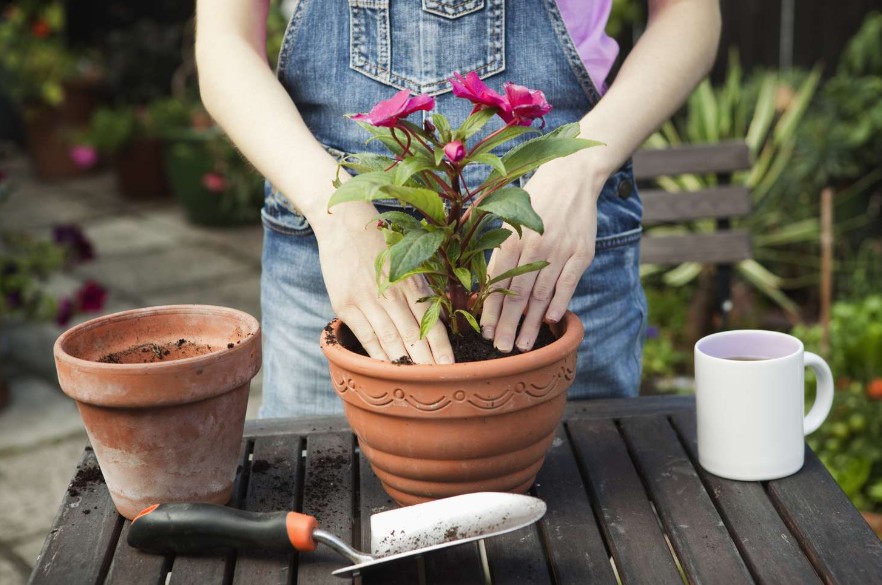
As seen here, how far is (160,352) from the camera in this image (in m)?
1.23

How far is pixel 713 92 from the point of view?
4355 millimetres

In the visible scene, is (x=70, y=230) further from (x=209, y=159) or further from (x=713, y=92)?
(x=713, y=92)

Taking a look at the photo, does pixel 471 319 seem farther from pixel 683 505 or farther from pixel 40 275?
pixel 40 275

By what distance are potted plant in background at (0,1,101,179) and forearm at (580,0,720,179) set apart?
5030 mm

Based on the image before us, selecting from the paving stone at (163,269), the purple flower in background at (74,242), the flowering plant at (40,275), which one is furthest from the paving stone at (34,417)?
the paving stone at (163,269)

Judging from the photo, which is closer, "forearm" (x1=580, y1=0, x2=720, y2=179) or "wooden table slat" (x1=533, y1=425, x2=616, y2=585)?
"wooden table slat" (x1=533, y1=425, x2=616, y2=585)

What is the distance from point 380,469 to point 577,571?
25 centimetres

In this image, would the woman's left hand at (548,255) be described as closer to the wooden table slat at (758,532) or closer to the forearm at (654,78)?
the forearm at (654,78)

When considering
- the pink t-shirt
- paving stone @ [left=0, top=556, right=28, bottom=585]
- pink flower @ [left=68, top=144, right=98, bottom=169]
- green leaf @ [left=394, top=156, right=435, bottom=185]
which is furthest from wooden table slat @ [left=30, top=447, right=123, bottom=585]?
pink flower @ [left=68, top=144, right=98, bottom=169]

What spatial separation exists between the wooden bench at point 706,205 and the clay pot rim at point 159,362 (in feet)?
6.04

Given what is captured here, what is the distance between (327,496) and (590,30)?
75cm

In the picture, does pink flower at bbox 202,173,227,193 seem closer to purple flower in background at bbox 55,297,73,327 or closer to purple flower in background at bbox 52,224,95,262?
purple flower in background at bbox 52,224,95,262

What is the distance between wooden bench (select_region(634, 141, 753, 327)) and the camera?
9.44 ft

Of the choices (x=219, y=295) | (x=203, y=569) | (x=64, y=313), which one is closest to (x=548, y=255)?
(x=203, y=569)
